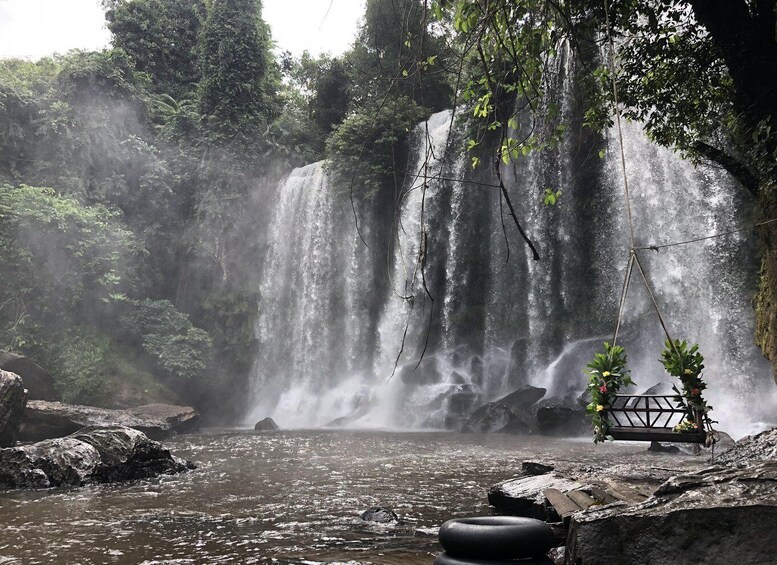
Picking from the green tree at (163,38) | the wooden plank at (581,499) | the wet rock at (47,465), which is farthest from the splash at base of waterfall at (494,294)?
the green tree at (163,38)

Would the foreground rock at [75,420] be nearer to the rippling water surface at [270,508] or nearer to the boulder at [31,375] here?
the boulder at [31,375]

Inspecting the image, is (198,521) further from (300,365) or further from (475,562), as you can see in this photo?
(300,365)

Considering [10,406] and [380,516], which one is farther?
[10,406]

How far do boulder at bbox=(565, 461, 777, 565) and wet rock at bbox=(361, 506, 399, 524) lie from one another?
2677mm

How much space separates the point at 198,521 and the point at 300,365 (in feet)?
58.0

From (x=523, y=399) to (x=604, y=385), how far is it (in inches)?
464

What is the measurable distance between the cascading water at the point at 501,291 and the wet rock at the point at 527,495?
8.80 m

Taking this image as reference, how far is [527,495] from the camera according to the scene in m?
5.68

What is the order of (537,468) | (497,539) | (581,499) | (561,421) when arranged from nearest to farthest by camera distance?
(497,539) < (581,499) < (537,468) < (561,421)

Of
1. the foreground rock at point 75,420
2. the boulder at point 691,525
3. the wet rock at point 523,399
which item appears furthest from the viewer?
the wet rock at point 523,399

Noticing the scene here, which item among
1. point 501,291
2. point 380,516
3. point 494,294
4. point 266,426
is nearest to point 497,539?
point 380,516

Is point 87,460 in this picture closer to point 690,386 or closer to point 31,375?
point 690,386

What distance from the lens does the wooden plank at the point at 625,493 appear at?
4.40 metres

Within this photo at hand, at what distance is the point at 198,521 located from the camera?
5.84 m
